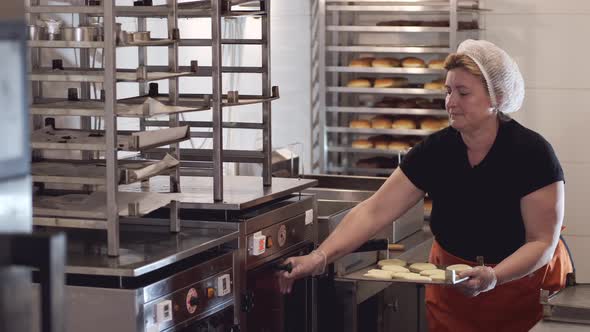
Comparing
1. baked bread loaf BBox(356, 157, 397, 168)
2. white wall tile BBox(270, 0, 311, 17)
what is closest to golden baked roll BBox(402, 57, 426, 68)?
baked bread loaf BBox(356, 157, 397, 168)

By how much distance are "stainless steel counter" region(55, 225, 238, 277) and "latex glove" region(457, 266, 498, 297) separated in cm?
74

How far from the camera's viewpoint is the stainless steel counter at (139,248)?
2473 millimetres

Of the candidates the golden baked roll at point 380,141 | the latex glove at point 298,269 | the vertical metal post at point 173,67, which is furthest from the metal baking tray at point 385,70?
the latex glove at point 298,269

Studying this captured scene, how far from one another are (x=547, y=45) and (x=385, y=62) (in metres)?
0.89

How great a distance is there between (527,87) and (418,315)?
1.67 m

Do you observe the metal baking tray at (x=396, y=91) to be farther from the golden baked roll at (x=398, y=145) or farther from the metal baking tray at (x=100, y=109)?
the metal baking tray at (x=100, y=109)

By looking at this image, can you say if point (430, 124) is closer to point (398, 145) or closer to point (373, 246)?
point (398, 145)

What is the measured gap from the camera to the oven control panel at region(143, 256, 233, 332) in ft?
8.33

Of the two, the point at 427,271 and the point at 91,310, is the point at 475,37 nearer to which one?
the point at 427,271

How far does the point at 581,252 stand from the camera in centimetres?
523

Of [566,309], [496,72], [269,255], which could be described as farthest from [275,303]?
[566,309]

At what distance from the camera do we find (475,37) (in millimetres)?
5242

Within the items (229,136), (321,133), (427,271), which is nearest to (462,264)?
(427,271)

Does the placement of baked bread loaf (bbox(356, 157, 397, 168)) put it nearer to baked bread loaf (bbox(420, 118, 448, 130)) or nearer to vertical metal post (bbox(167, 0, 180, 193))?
baked bread loaf (bbox(420, 118, 448, 130))
